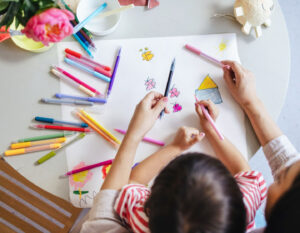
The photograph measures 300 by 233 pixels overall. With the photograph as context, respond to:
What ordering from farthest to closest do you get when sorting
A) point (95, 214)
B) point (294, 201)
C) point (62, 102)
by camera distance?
point (62, 102) < point (95, 214) < point (294, 201)

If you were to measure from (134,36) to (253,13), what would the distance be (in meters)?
0.30

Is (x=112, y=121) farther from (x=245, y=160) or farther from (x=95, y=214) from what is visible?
(x=245, y=160)

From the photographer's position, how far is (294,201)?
1.40 ft

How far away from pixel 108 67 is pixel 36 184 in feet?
1.11

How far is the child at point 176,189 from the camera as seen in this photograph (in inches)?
16.9

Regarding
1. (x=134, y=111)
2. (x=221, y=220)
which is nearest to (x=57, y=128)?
(x=134, y=111)

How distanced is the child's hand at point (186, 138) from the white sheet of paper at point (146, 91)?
0.8 inches

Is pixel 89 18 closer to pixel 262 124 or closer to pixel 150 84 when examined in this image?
pixel 150 84

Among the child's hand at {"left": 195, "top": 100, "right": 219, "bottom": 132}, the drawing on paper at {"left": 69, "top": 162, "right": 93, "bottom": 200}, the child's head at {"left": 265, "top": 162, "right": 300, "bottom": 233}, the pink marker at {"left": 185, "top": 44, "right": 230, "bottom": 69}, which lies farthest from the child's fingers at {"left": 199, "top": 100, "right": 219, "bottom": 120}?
the drawing on paper at {"left": 69, "top": 162, "right": 93, "bottom": 200}

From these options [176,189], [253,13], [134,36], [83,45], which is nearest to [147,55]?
[134,36]

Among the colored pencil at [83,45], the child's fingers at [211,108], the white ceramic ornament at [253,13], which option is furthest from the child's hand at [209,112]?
the colored pencil at [83,45]

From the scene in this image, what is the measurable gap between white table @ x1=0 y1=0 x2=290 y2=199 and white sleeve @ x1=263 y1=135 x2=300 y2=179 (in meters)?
0.04

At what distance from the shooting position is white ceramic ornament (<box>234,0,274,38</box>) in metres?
0.66

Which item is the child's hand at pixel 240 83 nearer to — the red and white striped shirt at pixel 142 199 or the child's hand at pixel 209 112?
the child's hand at pixel 209 112
